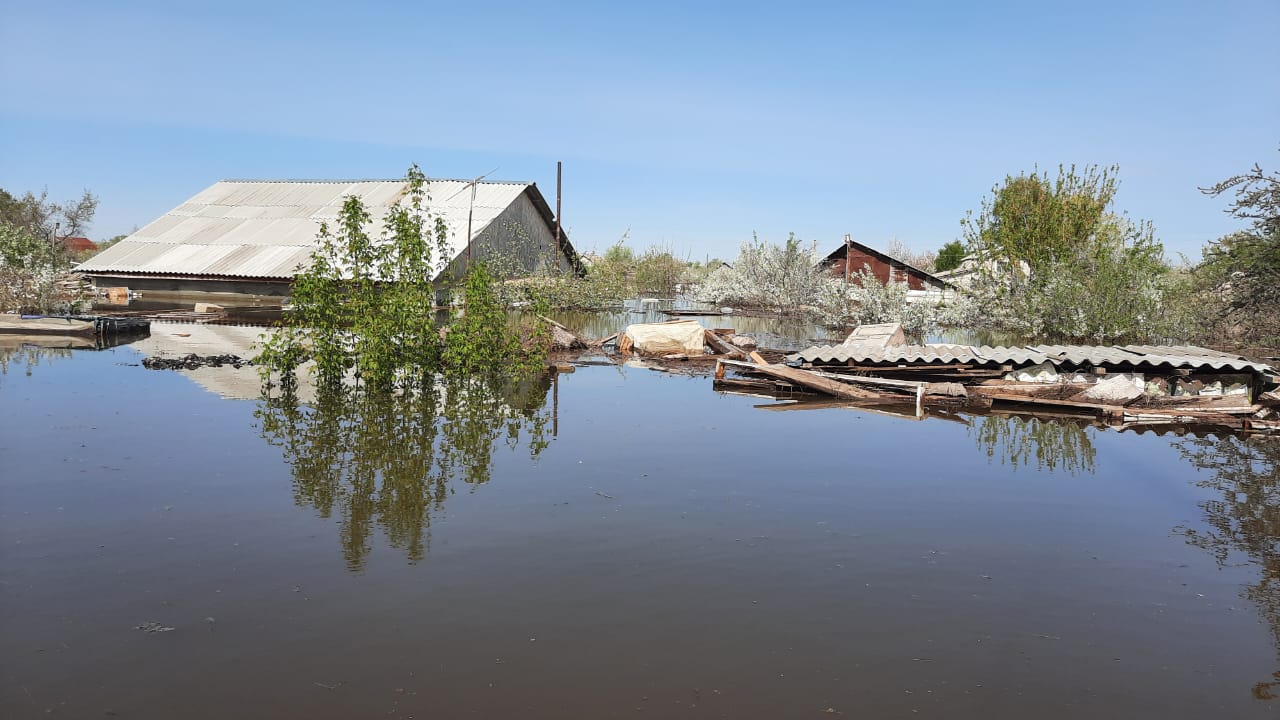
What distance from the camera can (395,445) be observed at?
8.88m

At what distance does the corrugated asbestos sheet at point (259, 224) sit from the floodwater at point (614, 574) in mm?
22951

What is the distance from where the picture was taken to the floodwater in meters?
4.09

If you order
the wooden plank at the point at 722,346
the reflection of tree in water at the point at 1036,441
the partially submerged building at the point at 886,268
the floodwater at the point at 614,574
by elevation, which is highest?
the partially submerged building at the point at 886,268

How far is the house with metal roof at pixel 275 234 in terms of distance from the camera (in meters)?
32.4

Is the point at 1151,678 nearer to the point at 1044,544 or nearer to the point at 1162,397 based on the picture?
the point at 1044,544

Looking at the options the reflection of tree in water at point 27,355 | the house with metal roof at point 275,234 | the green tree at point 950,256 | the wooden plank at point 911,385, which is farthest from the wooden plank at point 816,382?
the green tree at point 950,256

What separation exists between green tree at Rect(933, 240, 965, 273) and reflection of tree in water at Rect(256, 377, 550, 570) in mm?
45538

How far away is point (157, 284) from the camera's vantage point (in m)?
33.9

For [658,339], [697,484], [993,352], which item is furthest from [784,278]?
[697,484]

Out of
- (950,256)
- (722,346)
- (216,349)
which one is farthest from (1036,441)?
(950,256)

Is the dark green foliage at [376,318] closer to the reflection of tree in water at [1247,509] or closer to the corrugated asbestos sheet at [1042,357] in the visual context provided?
the corrugated asbestos sheet at [1042,357]

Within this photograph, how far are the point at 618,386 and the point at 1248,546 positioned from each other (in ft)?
30.0

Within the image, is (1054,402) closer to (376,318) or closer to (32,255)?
Result: (376,318)

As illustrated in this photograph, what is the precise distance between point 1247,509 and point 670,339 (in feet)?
38.9
